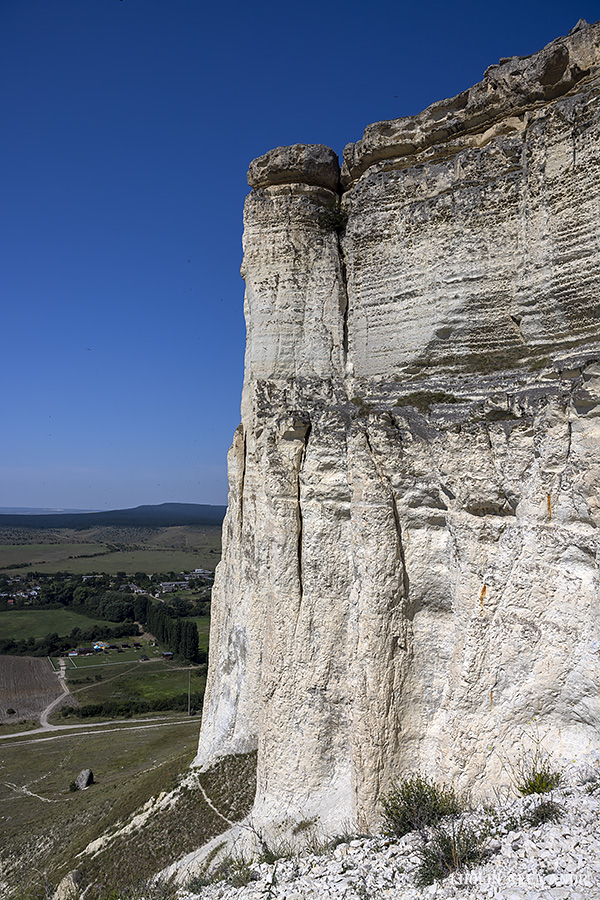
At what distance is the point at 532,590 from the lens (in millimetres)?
8898

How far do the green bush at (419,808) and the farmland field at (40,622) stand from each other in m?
73.6

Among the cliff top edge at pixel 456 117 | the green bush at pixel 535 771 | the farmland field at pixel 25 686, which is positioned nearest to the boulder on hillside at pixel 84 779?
the farmland field at pixel 25 686

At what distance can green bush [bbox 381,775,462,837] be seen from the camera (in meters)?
8.25

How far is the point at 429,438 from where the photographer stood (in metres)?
10.7

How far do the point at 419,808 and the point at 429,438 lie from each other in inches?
250

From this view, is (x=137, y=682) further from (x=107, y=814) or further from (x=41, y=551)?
(x=41, y=551)

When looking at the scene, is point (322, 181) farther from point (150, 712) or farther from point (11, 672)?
point (11, 672)

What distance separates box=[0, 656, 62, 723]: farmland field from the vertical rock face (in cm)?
4172

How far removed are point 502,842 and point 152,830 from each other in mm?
12476

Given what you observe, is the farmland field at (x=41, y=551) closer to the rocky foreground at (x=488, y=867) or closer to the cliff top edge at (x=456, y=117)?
the cliff top edge at (x=456, y=117)

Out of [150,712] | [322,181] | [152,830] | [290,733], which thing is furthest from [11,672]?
[322,181]

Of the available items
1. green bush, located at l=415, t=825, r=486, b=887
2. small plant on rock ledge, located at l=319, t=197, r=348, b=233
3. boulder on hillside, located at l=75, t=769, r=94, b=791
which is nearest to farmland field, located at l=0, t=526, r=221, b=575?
boulder on hillside, located at l=75, t=769, r=94, b=791

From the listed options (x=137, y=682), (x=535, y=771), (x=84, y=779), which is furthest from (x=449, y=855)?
(x=137, y=682)

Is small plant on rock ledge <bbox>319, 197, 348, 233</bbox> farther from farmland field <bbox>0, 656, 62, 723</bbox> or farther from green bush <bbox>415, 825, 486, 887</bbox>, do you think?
farmland field <bbox>0, 656, 62, 723</bbox>
